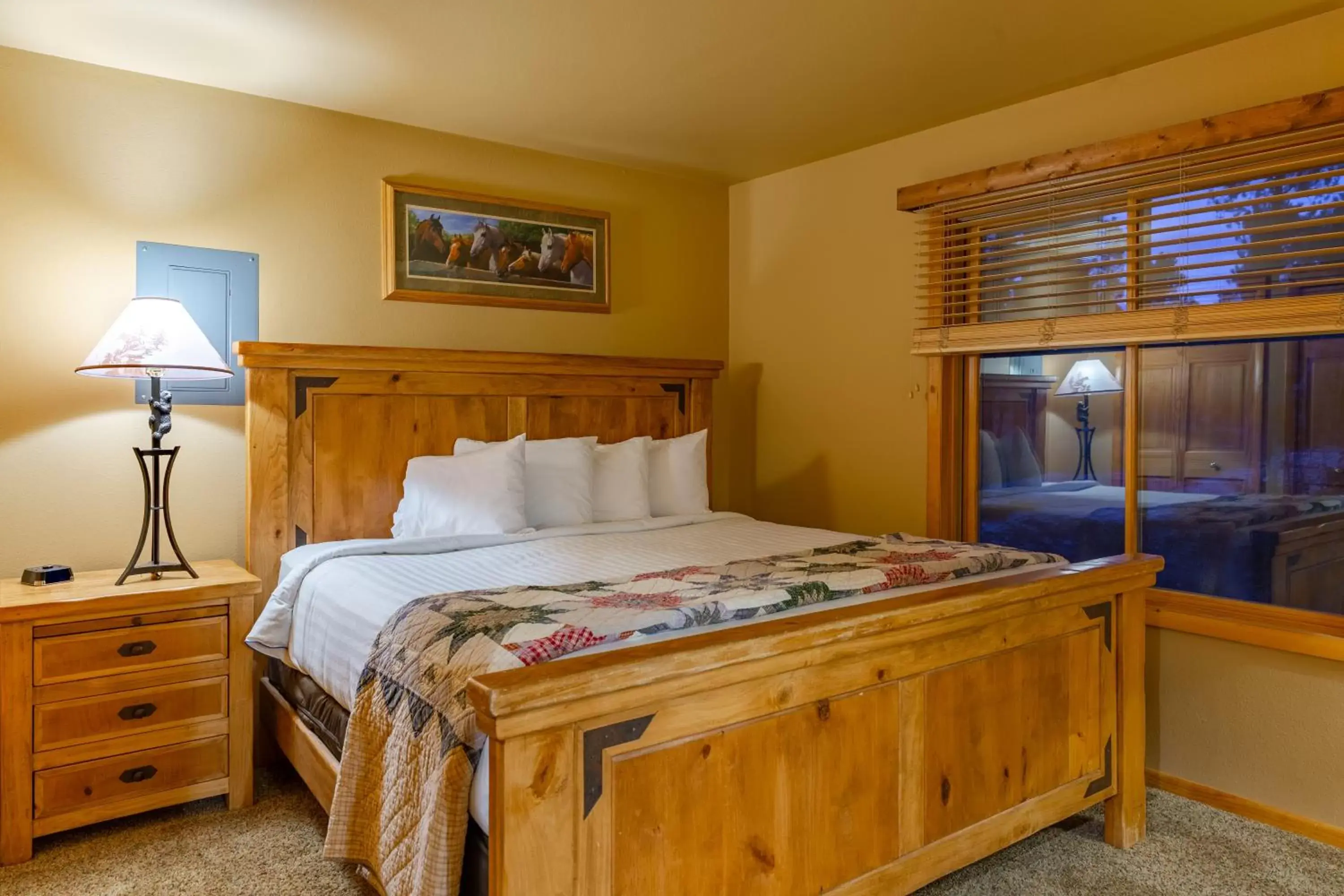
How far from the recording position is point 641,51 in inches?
110

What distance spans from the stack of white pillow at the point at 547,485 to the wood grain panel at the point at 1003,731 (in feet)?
5.36

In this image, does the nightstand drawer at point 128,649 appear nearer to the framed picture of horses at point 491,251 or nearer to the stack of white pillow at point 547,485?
the stack of white pillow at point 547,485

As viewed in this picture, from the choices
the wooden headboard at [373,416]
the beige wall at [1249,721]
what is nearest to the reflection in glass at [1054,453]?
the beige wall at [1249,721]

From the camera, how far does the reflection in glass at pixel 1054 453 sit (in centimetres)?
310

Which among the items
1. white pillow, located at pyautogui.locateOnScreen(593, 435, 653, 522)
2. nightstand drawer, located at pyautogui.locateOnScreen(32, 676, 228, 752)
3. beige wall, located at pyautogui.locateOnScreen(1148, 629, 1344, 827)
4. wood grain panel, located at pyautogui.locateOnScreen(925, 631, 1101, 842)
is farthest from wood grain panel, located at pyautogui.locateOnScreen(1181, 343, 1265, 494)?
nightstand drawer, located at pyautogui.locateOnScreen(32, 676, 228, 752)

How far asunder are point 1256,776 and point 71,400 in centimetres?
388

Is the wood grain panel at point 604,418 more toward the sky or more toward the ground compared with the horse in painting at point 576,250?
more toward the ground

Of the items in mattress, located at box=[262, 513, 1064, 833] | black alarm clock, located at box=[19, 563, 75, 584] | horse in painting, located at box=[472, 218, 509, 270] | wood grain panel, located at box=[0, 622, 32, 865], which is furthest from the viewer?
horse in painting, located at box=[472, 218, 509, 270]

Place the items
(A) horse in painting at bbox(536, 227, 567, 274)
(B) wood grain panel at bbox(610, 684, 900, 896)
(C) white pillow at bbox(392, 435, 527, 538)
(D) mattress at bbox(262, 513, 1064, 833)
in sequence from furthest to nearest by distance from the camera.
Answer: (A) horse in painting at bbox(536, 227, 567, 274)
(C) white pillow at bbox(392, 435, 527, 538)
(D) mattress at bbox(262, 513, 1064, 833)
(B) wood grain panel at bbox(610, 684, 900, 896)

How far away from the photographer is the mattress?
2162 mm

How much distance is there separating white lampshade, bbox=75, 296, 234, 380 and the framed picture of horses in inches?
33.7

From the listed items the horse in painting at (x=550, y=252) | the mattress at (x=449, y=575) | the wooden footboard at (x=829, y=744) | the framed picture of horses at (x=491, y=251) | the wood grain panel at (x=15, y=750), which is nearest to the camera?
the wooden footboard at (x=829, y=744)

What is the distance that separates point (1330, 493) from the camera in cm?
262

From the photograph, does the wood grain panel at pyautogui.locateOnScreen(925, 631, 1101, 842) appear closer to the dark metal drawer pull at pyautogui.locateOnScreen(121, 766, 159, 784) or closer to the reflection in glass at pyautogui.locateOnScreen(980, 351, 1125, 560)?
the reflection in glass at pyautogui.locateOnScreen(980, 351, 1125, 560)
